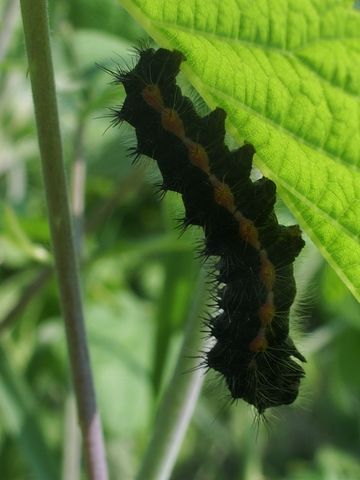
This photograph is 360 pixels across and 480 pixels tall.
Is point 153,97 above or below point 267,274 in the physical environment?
above

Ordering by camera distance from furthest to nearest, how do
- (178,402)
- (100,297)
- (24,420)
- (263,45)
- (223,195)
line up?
(100,297)
(24,420)
(223,195)
(178,402)
(263,45)

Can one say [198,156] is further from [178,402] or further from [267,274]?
[178,402]

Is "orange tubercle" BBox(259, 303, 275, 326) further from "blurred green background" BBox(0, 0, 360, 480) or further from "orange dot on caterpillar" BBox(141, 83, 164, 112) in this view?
"orange dot on caterpillar" BBox(141, 83, 164, 112)

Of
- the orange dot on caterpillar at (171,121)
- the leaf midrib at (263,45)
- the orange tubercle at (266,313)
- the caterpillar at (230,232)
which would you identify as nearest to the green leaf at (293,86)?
the leaf midrib at (263,45)

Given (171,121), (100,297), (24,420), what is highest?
(100,297)

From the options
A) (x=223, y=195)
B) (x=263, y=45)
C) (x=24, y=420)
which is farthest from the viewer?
(x=24, y=420)

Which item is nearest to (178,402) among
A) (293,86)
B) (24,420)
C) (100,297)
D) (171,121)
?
(171,121)

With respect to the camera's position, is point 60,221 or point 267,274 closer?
point 60,221
